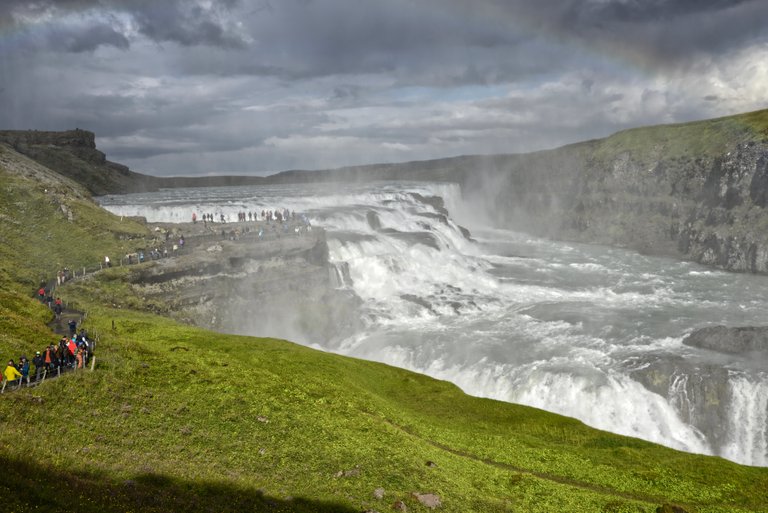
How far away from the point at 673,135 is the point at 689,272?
2361 inches

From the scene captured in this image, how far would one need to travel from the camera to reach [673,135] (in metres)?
146

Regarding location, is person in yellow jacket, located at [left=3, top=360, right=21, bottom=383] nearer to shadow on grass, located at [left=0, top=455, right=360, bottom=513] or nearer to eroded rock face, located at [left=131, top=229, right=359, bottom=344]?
shadow on grass, located at [left=0, top=455, right=360, bottom=513]

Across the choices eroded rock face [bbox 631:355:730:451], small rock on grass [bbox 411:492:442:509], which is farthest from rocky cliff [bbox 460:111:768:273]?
small rock on grass [bbox 411:492:442:509]

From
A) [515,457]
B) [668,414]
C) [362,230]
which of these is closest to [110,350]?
[515,457]

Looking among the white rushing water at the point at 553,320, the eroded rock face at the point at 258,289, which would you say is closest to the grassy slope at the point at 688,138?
the white rushing water at the point at 553,320

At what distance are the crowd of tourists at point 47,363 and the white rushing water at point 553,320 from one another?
3574cm

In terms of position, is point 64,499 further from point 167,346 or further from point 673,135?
point 673,135

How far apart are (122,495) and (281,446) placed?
9.27 meters

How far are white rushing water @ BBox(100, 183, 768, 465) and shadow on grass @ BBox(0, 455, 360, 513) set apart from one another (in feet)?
114

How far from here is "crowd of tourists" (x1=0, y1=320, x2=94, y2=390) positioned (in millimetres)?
26250

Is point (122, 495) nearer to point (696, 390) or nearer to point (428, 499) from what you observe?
point (428, 499)

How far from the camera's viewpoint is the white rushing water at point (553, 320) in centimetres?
4738

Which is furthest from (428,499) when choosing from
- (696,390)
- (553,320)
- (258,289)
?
(258,289)

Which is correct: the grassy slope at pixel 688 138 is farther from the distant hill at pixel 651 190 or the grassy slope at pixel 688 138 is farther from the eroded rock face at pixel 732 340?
the eroded rock face at pixel 732 340
